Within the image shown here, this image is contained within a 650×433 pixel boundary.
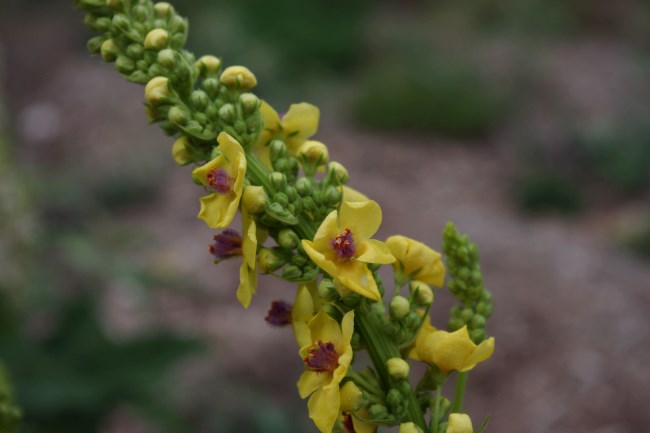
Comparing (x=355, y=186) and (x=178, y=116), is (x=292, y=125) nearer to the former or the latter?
(x=178, y=116)

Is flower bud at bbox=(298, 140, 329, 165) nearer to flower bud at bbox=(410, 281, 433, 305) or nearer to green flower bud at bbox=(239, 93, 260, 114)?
green flower bud at bbox=(239, 93, 260, 114)

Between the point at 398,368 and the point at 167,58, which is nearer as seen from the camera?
the point at 398,368

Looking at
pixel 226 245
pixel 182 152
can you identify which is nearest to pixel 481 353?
pixel 226 245

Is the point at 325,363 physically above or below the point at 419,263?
below

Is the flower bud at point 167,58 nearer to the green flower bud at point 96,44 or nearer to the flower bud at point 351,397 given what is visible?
the green flower bud at point 96,44

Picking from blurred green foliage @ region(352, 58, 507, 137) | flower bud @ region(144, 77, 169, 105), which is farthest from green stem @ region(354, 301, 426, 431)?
blurred green foliage @ region(352, 58, 507, 137)

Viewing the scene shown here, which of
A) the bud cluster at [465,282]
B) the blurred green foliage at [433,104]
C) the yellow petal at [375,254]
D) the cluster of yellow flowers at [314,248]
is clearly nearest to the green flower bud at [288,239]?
the cluster of yellow flowers at [314,248]
